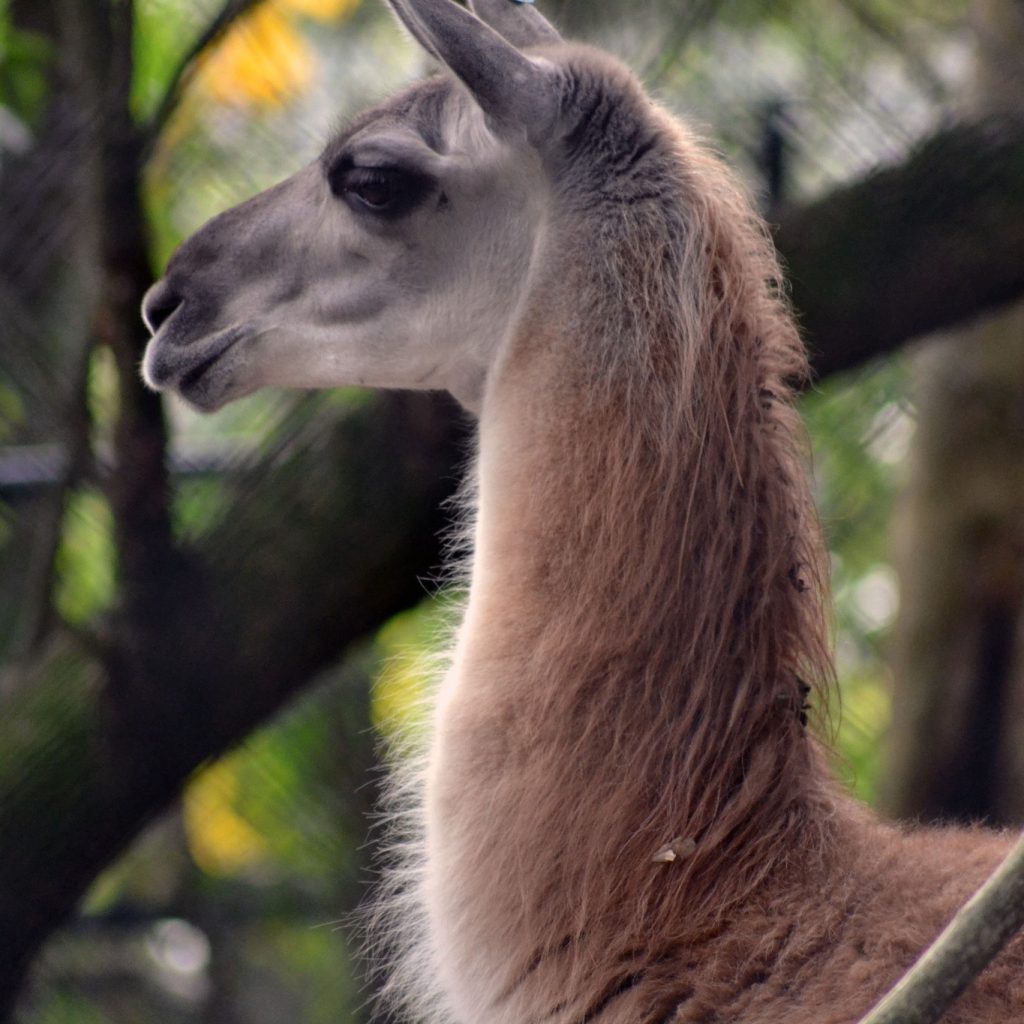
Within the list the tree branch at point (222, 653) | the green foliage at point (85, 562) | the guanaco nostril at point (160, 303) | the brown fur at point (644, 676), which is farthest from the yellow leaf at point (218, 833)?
the brown fur at point (644, 676)

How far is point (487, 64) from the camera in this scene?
1.53m

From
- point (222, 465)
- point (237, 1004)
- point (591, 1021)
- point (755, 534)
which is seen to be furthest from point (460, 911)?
point (237, 1004)

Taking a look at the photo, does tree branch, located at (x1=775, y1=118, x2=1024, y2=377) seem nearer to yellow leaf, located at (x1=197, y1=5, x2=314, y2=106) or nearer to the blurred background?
the blurred background

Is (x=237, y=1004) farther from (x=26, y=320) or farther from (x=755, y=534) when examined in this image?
(x=755, y=534)

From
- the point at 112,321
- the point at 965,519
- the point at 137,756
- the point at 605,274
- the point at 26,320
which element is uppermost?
the point at 605,274

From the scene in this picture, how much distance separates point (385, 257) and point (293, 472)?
3.35 ft

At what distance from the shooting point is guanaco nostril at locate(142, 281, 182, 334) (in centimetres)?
179

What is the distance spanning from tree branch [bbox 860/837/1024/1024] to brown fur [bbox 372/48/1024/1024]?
1.43 feet

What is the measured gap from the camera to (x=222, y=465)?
3.01m

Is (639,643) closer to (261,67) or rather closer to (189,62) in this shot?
(189,62)

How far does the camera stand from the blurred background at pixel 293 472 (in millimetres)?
2482

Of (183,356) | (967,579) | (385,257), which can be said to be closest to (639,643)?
(385,257)

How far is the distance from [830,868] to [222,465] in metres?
1.88

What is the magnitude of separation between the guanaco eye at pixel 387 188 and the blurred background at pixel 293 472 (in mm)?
577
